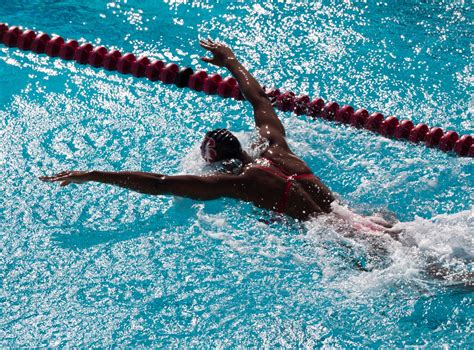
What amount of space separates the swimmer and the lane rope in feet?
2.92

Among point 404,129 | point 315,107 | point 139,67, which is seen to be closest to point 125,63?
point 139,67

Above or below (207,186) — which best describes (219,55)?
above

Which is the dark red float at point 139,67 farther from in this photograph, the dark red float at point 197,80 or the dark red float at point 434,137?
the dark red float at point 434,137

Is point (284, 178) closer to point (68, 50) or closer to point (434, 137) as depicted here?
point (434, 137)

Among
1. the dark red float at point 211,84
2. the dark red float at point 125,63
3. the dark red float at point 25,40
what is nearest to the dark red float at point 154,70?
the dark red float at point 125,63

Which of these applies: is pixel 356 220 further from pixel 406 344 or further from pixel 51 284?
pixel 51 284

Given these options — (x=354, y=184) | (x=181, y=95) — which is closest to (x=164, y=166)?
(x=181, y=95)

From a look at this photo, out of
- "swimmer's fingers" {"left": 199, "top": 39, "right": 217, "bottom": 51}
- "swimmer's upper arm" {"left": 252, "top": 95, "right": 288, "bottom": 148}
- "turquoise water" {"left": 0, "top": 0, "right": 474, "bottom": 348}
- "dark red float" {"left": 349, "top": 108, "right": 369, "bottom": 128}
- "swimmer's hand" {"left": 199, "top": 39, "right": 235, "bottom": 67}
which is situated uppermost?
"swimmer's fingers" {"left": 199, "top": 39, "right": 217, "bottom": 51}

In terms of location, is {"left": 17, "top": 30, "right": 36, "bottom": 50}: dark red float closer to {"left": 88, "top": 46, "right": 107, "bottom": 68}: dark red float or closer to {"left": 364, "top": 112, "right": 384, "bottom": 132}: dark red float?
{"left": 88, "top": 46, "right": 107, "bottom": 68}: dark red float

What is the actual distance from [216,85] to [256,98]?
744mm

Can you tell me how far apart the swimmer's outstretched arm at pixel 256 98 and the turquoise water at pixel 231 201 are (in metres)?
0.21

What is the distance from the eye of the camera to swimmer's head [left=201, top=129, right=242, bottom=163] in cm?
420

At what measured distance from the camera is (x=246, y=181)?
4070 mm

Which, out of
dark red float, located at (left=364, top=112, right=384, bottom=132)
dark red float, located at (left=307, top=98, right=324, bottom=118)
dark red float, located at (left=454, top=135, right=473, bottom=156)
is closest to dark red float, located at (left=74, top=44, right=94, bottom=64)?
dark red float, located at (left=307, top=98, right=324, bottom=118)
